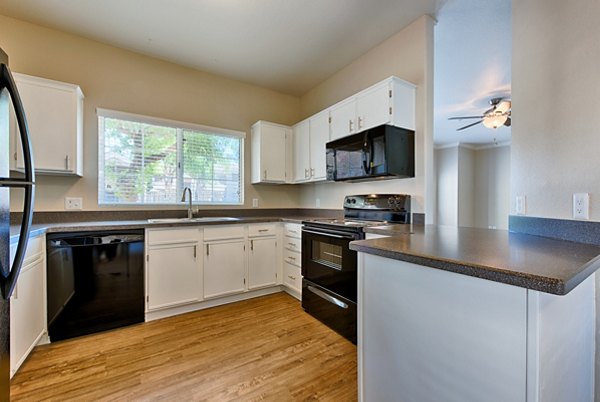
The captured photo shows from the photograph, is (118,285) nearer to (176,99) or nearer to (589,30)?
(176,99)

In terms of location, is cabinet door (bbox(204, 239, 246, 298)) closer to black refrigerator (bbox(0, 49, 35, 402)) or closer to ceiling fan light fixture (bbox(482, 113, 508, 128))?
black refrigerator (bbox(0, 49, 35, 402))

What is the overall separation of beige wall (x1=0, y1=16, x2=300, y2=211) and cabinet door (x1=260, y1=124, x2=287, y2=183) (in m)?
0.29

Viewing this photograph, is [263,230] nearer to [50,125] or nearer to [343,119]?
[343,119]

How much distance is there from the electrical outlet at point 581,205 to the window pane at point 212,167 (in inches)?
126

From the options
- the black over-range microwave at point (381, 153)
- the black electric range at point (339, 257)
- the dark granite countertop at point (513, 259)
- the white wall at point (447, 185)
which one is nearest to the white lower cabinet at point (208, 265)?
the black electric range at point (339, 257)

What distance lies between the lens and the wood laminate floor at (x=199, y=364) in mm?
1538

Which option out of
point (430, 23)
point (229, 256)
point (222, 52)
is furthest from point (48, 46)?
point (430, 23)

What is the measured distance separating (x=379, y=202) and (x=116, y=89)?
3.05m

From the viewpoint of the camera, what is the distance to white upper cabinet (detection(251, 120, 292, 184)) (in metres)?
3.46

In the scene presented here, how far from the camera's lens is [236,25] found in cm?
245

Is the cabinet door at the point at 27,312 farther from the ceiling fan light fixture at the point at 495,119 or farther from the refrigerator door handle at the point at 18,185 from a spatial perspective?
the ceiling fan light fixture at the point at 495,119

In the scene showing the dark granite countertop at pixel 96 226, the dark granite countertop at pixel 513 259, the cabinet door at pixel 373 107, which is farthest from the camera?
the cabinet door at pixel 373 107

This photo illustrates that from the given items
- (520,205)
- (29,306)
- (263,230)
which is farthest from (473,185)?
(29,306)

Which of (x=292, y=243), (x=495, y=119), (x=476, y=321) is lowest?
(x=292, y=243)
